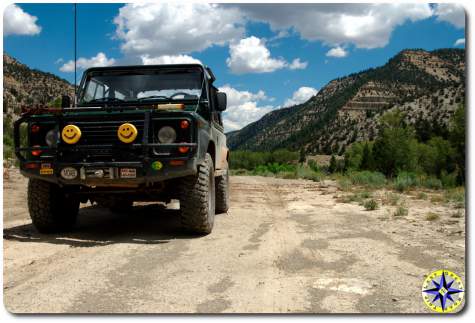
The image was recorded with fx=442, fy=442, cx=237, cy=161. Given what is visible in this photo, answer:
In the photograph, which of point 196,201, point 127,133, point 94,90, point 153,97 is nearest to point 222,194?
point 153,97

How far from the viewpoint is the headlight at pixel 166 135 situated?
193 inches

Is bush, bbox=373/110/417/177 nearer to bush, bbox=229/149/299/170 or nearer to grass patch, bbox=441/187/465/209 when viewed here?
grass patch, bbox=441/187/465/209

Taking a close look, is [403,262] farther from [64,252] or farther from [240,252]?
[64,252]

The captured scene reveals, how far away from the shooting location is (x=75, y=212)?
20.1 ft

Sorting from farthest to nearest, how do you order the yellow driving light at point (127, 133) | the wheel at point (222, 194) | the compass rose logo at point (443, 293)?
the wheel at point (222, 194)
the yellow driving light at point (127, 133)
the compass rose logo at point (443, 293)

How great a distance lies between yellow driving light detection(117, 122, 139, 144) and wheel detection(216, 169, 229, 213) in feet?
10.0

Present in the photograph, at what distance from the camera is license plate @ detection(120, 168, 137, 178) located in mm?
4777

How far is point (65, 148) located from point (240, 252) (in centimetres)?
225

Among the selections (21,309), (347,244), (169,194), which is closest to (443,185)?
(347,244)

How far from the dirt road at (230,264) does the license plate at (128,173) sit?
2.55 feet

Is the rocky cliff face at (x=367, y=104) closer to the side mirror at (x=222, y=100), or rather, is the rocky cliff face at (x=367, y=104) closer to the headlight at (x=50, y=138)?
the side mirror at (x=222, y=100)

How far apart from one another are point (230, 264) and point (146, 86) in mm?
3179

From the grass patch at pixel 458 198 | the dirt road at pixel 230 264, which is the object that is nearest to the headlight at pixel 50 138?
the dirt road at pixel 230 264

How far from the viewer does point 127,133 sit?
15.6 feet
